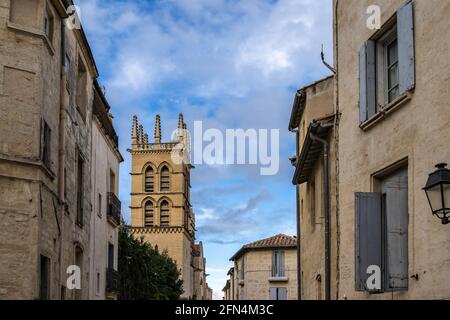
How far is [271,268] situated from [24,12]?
3959cm

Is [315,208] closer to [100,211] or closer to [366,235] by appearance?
[366,235]

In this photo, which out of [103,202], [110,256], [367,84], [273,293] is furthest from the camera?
[273,293]

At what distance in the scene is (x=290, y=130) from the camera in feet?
82.0

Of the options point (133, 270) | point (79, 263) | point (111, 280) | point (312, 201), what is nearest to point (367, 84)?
point (312, 201)

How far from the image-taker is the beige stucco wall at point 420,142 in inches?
353

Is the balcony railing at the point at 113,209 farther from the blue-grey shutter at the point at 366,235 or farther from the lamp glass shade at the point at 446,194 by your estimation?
the lamp glass shade at the point at 446,194

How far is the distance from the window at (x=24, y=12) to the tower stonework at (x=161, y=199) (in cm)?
8107

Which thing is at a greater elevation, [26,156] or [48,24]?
[48,24]

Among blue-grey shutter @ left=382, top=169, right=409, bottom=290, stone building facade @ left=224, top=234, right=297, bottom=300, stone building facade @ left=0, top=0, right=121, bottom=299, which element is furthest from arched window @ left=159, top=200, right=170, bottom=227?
blue-grey shutter @ left=382, top=169, right=409, bottom=290

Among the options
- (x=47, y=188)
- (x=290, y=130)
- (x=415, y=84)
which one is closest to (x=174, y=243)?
(x=290, y=130)

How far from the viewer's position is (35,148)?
575 inches

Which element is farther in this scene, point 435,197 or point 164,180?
point 164,180

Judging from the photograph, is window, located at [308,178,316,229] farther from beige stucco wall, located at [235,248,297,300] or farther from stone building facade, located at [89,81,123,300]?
beige stucco wall, located at [235,248,297,300]
